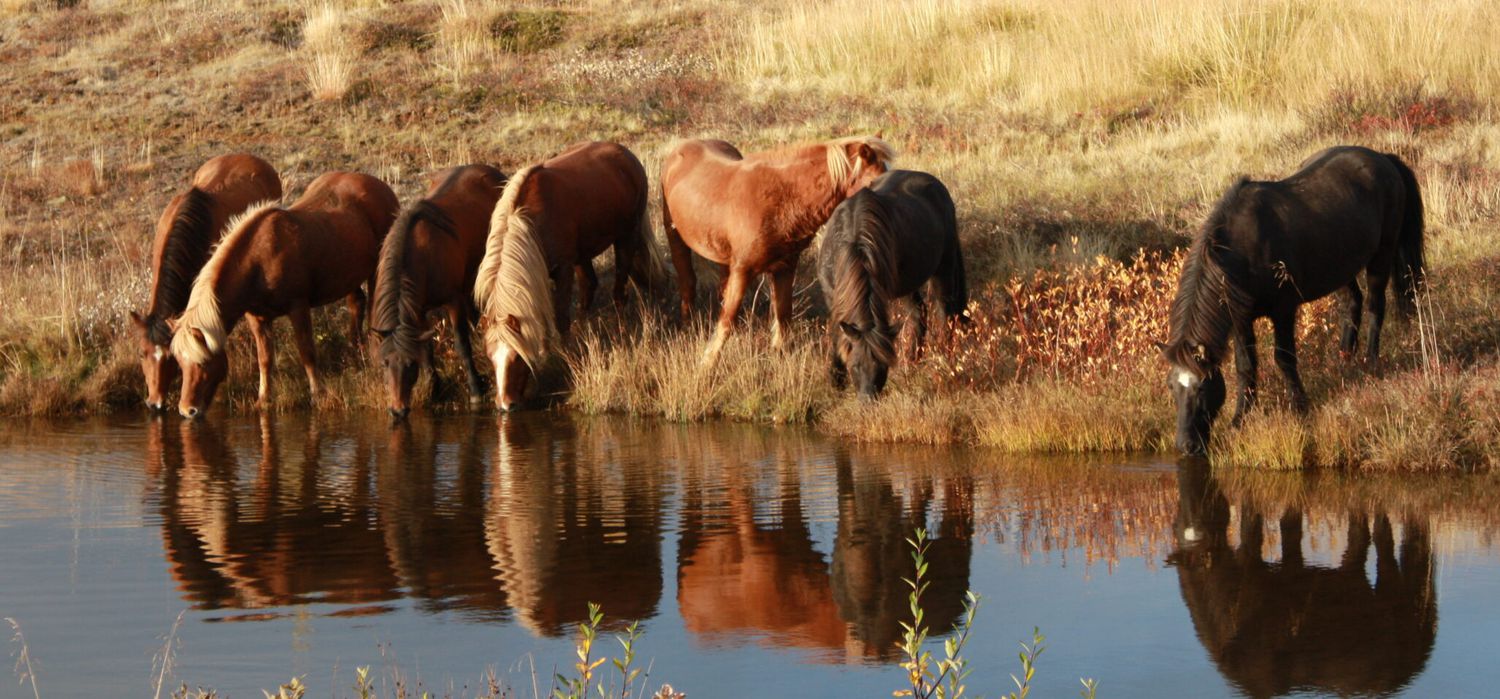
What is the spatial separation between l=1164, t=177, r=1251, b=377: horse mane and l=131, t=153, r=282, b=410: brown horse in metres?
7.65

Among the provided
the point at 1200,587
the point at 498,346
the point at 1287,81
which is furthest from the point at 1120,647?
the point at 1287,81

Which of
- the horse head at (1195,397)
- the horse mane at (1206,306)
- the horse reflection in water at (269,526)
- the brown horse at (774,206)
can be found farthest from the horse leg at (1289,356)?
the horse reflection in water at (269,526)

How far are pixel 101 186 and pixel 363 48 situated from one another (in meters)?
6.59

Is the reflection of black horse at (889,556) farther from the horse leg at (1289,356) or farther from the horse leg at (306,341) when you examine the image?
the horse leg at (306,341)

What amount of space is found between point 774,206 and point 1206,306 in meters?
4.04

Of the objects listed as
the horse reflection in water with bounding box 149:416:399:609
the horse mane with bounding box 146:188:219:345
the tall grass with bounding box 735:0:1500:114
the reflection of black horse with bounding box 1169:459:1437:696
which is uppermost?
the tall grass with bounding box 735:0:1500:114

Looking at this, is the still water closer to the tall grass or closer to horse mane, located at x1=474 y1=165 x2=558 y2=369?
horse mane, located at x1=474 y1=165 x2=558 y2=369

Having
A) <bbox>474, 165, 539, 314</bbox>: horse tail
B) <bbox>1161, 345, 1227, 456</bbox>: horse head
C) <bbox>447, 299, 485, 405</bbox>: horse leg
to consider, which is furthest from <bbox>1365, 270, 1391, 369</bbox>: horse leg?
<bbox>447, 299, 485, 405</bbox>: horse leg

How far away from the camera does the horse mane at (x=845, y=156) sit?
12141 millimetres

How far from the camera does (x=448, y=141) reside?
19.5 metres

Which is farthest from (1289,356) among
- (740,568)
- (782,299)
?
(740,568)

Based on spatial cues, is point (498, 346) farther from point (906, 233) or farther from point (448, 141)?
point (448, 141)

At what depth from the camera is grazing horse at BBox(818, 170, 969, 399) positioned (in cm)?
1018

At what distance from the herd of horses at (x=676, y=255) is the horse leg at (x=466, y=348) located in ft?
0.07
